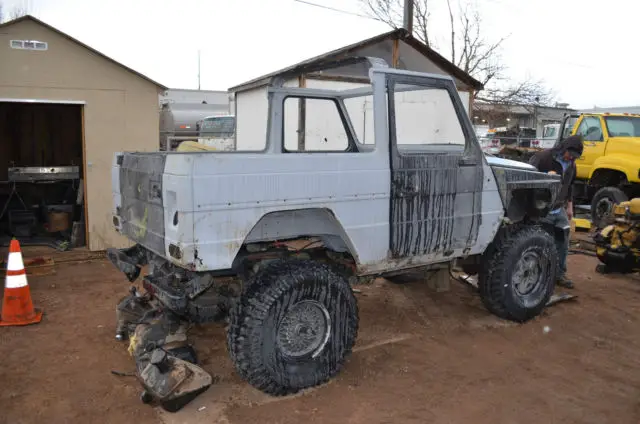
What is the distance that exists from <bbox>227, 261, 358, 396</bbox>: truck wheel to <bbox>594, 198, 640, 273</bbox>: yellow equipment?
464 cm

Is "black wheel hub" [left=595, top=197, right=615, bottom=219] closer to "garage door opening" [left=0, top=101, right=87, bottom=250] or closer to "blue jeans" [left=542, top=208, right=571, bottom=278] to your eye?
"blue jeans" [left=542, top=208, right=571, bottom=278]

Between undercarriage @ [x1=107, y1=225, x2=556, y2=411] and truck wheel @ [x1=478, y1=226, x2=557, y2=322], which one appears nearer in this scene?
undercarriage @ [x1=107, y1=225, x2=556, y2=411]

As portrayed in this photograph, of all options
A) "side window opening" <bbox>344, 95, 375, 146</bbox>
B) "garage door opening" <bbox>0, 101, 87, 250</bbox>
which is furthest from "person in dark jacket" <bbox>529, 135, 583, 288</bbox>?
"garage door opening" <bbox>0, 101, 87, 250</bbox>

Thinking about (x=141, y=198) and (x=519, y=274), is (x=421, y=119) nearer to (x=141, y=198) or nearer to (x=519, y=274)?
(x=519, y=274)

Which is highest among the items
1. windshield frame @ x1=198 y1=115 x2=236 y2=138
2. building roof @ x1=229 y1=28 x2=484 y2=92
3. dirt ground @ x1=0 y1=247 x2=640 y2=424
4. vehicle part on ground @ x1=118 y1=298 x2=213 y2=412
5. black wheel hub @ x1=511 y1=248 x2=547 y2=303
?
building roof @ x1=229 y1=28 x2=484 y2=92

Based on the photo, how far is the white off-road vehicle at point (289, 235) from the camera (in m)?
3.50

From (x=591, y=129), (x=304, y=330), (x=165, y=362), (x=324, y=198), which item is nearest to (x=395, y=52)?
(x=591, y=129)

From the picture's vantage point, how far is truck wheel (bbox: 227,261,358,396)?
372 centimetres

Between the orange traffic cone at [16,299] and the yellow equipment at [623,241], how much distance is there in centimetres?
683

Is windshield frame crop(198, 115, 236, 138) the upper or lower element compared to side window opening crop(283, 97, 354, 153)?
upper

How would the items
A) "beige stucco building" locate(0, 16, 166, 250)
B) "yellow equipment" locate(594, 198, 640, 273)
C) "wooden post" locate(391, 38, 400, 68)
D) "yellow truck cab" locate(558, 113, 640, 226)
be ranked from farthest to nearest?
"yellow truck cab" locate(558, 113, 640, 226) → "wooden post" locate(391, 38, 400, 68) → "beige stucco building" locate(0, 16, 166, 250) → "yellow equipment" locate(594, 198, 640, 273)

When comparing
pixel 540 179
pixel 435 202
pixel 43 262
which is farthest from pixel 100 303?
pixel 540 179

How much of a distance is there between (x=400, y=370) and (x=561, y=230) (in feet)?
10.9

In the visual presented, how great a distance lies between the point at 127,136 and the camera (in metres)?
8.12
